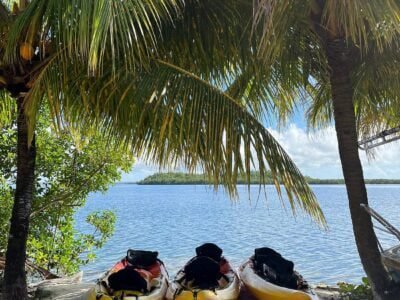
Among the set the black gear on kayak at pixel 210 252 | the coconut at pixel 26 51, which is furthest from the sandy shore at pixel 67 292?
the coconut at pixel 26 51

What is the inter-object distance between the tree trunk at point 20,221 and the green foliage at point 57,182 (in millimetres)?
1833

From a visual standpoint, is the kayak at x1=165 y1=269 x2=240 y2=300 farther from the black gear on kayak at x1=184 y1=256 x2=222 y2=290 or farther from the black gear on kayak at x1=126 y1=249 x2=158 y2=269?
the black gear on kayak at x1=126 y1=249 x2=158 y2=269

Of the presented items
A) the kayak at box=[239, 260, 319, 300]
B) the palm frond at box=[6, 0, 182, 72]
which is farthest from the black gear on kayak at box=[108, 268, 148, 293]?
the palm frond at box=[6, 0, 182, 72]

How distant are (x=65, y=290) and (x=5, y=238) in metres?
1.76

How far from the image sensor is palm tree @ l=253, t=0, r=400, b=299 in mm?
3977

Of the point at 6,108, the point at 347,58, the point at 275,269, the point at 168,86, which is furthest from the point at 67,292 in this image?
the point at 347,58

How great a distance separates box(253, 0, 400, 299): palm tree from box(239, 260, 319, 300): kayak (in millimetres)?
925

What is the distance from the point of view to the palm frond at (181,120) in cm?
416

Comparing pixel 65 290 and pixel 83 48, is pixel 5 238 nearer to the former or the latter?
pixel 65 290

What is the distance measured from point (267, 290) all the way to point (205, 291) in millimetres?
609

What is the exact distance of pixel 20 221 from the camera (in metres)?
5.03

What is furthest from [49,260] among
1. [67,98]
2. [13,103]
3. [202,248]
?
[67,98]

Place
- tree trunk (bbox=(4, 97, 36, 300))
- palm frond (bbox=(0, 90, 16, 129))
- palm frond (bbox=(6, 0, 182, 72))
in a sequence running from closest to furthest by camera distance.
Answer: palm frond (bbox=(6, 0, 182, 72))
tree trunk (bbox=(4, 97, 36, 300))
palm frond (bbox=(0, 90, 16, 129))

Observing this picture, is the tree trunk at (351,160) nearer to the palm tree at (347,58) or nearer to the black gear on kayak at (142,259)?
the palm tree at (347,58)
